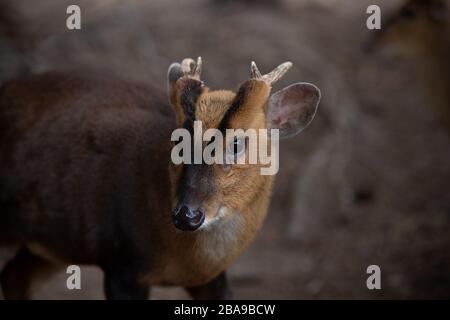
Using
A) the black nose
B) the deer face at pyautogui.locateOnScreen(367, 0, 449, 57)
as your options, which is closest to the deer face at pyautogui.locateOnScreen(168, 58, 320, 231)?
the black nose

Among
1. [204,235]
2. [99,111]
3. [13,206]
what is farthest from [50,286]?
[204,235]

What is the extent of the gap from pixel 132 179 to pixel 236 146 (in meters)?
1.02

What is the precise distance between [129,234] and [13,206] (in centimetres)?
118

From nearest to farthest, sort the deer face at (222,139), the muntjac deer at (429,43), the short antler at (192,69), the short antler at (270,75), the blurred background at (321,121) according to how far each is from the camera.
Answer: the deer face at (222,139)
the short antler at (270,75)
the short antler at (192,69)
the blurred background at (321,121)
the muntjac deer at (429,43)

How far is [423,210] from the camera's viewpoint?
11.2 meters

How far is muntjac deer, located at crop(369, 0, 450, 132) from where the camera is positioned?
11.3 m

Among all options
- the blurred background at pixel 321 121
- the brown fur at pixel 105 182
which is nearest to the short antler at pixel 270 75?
the brown fur at pixel 105 182

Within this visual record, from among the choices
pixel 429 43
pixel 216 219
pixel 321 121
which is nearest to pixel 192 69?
pixel 216 219

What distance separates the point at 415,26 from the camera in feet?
38.3

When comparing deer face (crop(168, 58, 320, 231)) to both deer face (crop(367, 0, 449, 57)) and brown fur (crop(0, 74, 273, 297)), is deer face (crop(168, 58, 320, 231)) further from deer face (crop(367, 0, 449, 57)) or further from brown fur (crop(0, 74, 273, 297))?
deer face (crop(367, 0, 449, 57))

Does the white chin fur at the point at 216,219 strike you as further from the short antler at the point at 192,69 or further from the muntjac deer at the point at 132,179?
the short antler at the point at 192,69

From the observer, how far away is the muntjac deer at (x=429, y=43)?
11273 millimetres

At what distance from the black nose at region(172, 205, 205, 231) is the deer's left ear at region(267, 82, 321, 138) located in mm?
969

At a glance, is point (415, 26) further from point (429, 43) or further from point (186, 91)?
point (186, 91)
